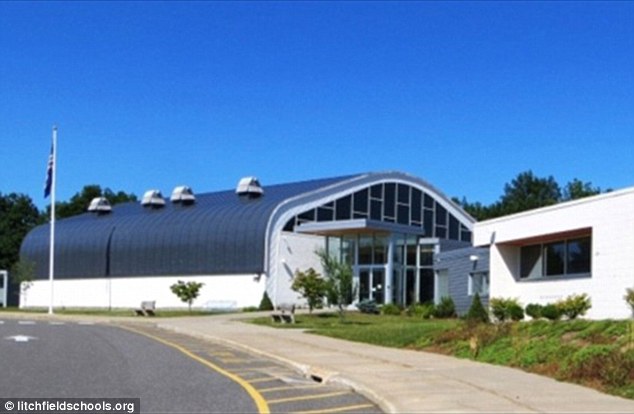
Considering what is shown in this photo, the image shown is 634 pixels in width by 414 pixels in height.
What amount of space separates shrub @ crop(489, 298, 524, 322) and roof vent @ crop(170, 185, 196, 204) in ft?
141

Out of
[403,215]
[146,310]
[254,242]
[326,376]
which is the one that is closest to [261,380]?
[326,376]

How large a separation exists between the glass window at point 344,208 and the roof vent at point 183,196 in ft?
46.1

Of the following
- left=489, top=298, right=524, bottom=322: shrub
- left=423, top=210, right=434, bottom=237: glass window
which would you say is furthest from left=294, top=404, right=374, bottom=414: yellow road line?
left=423, top=210, right=434, bottom=237: glass window

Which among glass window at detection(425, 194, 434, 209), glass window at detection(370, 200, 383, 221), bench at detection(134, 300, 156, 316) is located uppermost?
glass window at detection(425, 194, 434, 209)

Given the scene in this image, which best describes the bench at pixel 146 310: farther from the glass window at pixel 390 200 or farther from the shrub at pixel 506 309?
the shrub at pixel 506 309

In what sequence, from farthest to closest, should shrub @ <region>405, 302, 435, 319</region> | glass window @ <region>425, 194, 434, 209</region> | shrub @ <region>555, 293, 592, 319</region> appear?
glass window @ <region>425, 194, 434, 209</region>, shrub @ <region>405, 302, 435, 319</region>, shrub @ <region>555, 293, 592, 319</region>

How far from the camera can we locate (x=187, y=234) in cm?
6397

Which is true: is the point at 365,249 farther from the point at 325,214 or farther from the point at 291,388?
the point at 291,388

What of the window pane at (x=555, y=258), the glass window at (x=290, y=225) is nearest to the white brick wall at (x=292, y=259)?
the glass window at (x=290, y=225)

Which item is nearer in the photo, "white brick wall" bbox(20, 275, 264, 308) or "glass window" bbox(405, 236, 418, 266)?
"white brick wall" bbox(20, 275, 264, 308)

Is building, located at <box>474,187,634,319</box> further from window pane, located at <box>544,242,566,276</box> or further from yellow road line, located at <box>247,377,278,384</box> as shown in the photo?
yellow road line, located at <box>247,377,278,384</box>

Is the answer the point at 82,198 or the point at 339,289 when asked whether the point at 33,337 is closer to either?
the point at 339,289

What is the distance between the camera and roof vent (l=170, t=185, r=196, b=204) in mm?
71594

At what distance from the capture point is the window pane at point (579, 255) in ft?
96.4
